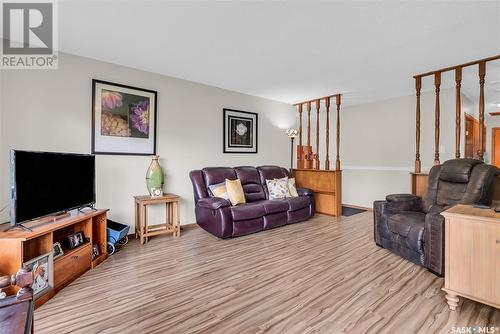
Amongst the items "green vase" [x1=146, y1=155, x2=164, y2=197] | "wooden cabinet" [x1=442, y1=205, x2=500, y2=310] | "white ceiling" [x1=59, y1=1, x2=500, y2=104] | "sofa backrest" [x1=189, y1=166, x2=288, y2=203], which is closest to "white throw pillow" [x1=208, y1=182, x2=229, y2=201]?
"sofa backrest" [x1=189, y1=166, x2=288, y2=203]

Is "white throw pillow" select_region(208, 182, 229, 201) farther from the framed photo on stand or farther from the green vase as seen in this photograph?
the framed photo on stand

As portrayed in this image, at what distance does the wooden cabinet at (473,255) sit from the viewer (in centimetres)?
166

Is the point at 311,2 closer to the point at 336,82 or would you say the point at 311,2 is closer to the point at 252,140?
the point at 336,82

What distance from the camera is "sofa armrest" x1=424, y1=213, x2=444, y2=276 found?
7.13ft

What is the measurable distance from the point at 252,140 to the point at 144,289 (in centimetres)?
342

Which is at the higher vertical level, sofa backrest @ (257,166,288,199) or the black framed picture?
the black framed picture

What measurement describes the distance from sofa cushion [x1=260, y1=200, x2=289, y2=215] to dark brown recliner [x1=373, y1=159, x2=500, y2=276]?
1.37 meters

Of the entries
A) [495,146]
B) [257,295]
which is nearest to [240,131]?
[257,295]

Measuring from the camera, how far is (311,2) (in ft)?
6.61

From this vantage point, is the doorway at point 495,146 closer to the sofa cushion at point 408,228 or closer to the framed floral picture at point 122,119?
the sofa cushion at point 408,228

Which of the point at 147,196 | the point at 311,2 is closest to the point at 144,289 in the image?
the point at 147,196

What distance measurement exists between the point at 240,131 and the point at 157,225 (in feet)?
7.47

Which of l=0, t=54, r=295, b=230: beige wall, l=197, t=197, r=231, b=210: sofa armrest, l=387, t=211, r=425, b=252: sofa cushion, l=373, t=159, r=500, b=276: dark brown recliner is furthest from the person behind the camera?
l=197, t=197, r=231, b=210: sofa armrest

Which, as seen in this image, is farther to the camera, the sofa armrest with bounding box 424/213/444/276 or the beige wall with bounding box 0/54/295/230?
the beige wall with bounding box 0/54/295/230
